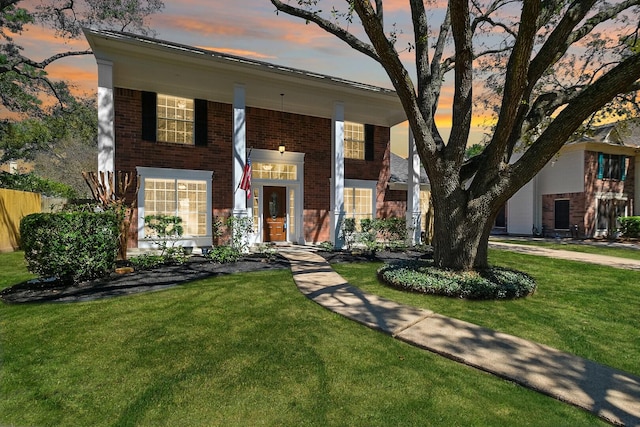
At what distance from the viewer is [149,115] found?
35.3ft

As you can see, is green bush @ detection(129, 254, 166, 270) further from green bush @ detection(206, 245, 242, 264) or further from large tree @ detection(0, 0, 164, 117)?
large tree @ detection(0, 0, 164, 117)

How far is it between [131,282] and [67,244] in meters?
1.35

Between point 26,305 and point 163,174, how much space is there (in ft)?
21.1

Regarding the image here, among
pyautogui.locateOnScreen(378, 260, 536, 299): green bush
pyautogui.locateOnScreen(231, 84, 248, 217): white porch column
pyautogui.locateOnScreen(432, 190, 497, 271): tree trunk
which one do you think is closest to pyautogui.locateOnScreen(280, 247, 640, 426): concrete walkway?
pyautogui.locateOnScreen(378, 260, 536, 299): green bush

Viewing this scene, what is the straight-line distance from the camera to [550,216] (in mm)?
20984

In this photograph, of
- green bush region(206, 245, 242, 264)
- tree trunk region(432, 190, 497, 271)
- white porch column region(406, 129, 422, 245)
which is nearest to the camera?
tree trunk region(432, 190, 497, 271)

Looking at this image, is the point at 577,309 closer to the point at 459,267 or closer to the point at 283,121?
the point at 459,267

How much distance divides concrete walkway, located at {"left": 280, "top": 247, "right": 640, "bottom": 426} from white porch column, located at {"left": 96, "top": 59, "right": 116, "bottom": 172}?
6.79m

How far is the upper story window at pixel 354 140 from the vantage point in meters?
14.2

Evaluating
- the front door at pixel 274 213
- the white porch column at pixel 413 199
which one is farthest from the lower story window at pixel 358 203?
the front door at pixel 274 213

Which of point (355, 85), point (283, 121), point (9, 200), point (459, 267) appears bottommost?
point (459, 267)

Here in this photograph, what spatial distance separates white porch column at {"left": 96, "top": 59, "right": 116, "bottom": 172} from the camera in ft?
27.1

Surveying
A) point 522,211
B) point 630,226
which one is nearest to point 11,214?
point 522,211

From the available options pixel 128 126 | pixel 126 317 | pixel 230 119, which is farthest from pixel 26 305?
pixel 230 119
